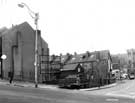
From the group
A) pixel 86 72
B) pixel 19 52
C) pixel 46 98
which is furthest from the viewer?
pixel 86 72

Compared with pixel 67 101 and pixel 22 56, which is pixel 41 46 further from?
pixel 67 101

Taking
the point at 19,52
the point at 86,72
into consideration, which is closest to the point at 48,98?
the point at 19,52

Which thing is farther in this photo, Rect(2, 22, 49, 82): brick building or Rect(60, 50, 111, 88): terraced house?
Rect(2, 22, 49, 82): brick building

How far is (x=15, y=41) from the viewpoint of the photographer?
4388 cm

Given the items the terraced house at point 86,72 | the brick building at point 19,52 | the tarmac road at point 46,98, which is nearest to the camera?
the tarmac road at point 46,98

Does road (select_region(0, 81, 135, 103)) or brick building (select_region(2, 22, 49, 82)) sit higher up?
brick building (select_region(2, 22, 49, 82))

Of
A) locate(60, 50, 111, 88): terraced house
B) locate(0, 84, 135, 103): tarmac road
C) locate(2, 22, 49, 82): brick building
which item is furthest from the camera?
locate(2, 22, 49, 82): brick building

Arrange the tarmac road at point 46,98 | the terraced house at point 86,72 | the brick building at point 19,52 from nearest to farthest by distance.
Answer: the tarmac road at point 46,98 → the terraced house at point 86,72 → the brick building at point 19,52

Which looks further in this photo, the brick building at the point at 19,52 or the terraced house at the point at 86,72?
the brick building at the point at 19,52

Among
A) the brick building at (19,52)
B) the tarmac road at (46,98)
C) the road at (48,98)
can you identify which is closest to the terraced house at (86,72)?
the brick building at (19,52)

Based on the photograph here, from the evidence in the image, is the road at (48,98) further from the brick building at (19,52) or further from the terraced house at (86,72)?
the brick building at (19,52)

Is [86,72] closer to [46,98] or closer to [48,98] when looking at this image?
[48,98]

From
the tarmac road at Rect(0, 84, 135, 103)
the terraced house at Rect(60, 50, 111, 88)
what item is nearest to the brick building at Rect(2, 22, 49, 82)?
the terraced house at Rect(60, 50, 111, 88)

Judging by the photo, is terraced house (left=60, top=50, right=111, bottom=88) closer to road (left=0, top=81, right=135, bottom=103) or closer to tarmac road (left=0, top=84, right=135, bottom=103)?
road (left=0, top=81, right=135, bottom=103)
